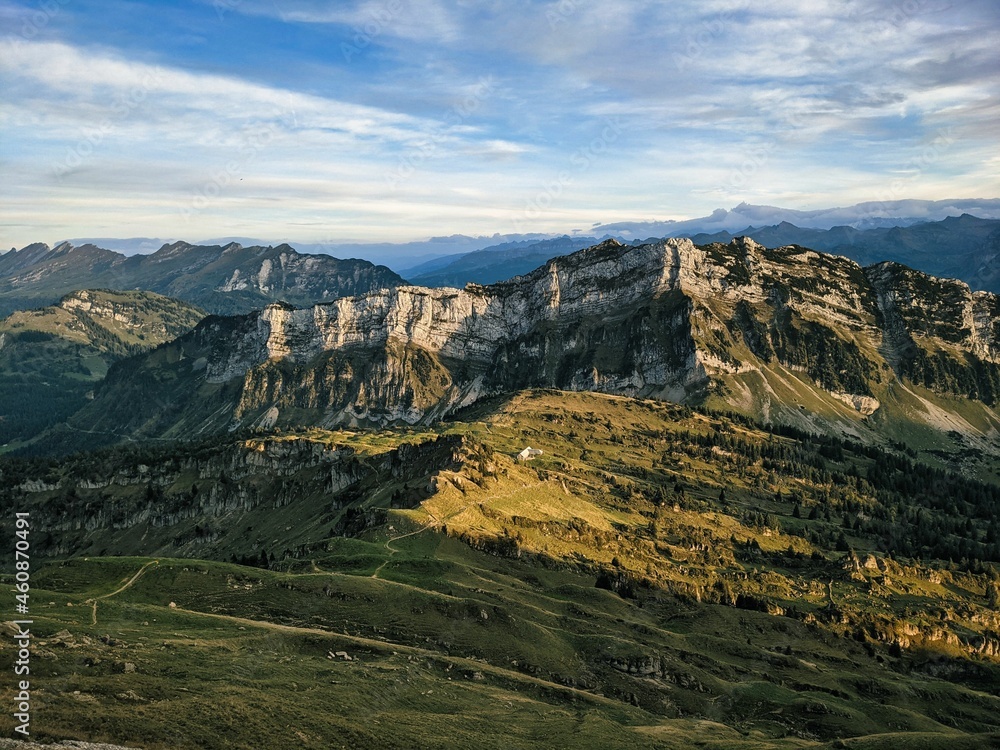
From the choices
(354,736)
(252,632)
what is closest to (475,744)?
(354,736)

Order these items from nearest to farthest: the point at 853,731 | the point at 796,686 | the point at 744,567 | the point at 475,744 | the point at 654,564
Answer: the point at 475,744, the point at 853,731, the point at 796,686, the point at 654,564, the point at 744,567

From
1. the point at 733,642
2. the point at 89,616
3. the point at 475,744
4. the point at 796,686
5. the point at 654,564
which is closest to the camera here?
the point at 475,744

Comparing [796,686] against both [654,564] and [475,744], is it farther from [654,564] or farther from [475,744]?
[475,744]

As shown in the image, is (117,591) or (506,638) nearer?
(117,591)

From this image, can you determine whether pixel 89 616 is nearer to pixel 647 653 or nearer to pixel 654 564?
pixel 647 653

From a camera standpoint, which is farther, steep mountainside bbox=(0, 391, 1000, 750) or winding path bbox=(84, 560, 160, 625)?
winding path bbox=(84, 560, 160, 625)

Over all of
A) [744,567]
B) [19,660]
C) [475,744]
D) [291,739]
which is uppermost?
[19,660]

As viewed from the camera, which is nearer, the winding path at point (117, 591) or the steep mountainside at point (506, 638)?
the steep mountainside at point (506, 638)

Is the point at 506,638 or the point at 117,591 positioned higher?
the point at 117,591

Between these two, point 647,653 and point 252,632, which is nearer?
point 252,632

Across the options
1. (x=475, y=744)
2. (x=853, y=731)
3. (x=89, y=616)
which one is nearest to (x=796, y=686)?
(x=853, y=731)

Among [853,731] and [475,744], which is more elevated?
[475,744]
